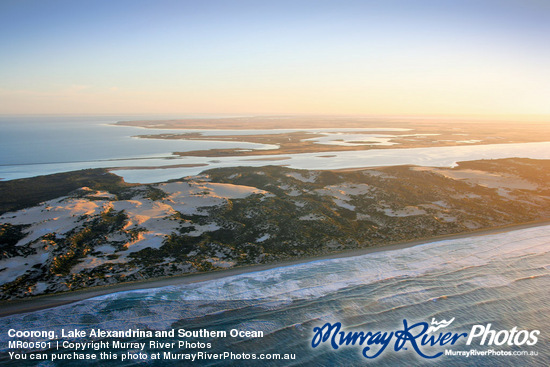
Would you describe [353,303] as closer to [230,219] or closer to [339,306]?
[339,306]

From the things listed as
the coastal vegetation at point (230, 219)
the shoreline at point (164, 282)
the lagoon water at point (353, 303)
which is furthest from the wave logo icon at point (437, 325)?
the coastal vegetation at point (230, 219)

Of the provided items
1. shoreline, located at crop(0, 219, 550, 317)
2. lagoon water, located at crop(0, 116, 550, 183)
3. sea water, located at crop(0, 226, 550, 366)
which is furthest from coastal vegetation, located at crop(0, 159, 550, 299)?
lagoon water, located at crop(0, 116, 550, 183)

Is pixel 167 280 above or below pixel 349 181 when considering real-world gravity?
below

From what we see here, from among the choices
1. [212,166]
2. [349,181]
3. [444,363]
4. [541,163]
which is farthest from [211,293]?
[541,163]

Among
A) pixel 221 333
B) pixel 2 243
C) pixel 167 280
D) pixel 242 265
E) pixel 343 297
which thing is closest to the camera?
pixel 221 333

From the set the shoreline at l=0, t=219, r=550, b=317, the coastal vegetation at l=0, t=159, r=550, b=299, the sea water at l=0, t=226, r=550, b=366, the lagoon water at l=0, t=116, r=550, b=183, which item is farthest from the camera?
the lagoon water at l=0, t=116, r=550, b=183

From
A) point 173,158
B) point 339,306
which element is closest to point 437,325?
point 339,306

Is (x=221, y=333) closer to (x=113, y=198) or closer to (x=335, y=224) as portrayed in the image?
(x=335, y=224)

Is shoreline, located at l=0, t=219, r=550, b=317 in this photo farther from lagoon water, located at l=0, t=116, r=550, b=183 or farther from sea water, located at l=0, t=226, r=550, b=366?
lagoon water, located at l=0, t=116, r=550, b=183

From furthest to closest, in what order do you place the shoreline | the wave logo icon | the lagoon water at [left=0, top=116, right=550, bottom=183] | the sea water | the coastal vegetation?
the lagoon water at [left=0, top=116, right=550, bottom=183], the coastal vegetation, the shoreline, the wave logo icon, the sea water
